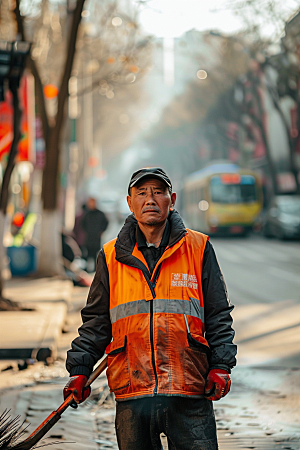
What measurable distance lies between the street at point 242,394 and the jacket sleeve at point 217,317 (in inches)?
64.4

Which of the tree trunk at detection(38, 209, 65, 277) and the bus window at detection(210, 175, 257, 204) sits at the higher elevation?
the bus window at detection(210, 175, 257, 204)

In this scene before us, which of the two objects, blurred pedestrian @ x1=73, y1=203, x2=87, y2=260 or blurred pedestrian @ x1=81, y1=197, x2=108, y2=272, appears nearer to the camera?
blurred pedestrian @ x1=81, y1=197, x2=108, y2=272

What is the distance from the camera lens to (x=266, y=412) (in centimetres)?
526

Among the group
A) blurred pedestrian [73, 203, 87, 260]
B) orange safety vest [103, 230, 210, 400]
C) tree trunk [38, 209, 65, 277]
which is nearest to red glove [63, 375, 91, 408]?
orange safety vest [103, 230, 210, 400]

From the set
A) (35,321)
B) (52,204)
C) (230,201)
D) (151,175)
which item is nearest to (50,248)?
(52,204)

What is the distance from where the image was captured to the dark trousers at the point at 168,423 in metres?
2.74

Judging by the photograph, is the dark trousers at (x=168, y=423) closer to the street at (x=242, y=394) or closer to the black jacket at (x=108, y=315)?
the black jacket at (x=108, y=315)

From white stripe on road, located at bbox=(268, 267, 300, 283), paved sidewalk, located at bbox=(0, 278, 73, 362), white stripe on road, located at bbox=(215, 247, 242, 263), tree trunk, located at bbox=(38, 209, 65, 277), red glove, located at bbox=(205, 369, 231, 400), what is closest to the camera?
red glove, located at bbox=(205, 369, 231, 400)

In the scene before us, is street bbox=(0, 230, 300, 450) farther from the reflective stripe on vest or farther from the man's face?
the man's face

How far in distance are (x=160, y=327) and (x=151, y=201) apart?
1.79 feet

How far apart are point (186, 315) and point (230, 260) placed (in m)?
17.2

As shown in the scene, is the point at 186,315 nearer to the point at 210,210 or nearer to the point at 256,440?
the point at 256,440

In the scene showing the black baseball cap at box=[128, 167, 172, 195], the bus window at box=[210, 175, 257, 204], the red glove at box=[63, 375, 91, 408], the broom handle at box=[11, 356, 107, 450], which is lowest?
the broom handle at box=[11, 356, 107, 450]

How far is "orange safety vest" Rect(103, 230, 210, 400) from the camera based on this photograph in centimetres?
274
